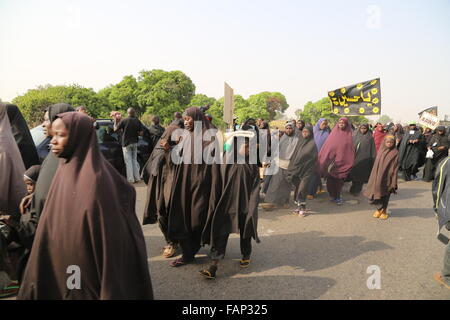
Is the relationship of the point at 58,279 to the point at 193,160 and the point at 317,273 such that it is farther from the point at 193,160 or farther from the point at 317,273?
the point at 317,273

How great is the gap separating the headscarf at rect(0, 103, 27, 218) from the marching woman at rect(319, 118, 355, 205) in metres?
6.16

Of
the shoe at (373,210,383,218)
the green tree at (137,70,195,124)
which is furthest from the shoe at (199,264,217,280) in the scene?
the green tree at (137,70,195,124)

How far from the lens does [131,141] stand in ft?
27.1

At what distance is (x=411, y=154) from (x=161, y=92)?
132 ft

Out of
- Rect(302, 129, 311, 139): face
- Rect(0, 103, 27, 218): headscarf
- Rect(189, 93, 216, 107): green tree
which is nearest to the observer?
Rect(0, 103, 27, 218): headscarf

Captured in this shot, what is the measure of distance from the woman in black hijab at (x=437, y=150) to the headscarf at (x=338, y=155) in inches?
218

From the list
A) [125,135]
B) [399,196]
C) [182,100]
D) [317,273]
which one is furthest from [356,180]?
[182,100]

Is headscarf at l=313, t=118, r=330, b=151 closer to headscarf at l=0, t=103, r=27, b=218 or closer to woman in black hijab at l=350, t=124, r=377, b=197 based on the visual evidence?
woman in black hijab at l=350, t=124, r=377, b=197

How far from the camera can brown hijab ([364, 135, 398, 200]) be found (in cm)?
587

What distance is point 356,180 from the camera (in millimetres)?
7918

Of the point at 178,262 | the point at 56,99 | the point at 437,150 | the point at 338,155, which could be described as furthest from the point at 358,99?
the point at 56,99

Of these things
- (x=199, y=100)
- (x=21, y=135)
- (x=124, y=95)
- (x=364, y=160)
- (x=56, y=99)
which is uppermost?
(x=199, y=100)

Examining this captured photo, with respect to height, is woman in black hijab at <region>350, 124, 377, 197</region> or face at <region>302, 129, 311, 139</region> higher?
face at <region>302, 129, 311, 139</region>

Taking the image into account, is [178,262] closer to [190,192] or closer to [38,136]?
[190,192]
